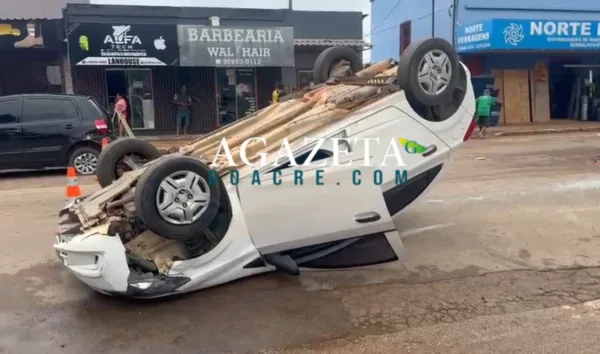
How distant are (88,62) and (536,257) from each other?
14888mm

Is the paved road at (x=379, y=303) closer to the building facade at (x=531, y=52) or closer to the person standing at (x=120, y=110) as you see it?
the person standing at (x=120, y=110)

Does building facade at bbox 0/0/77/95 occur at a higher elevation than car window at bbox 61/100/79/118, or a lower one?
higher

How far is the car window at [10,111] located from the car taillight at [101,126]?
1.43m

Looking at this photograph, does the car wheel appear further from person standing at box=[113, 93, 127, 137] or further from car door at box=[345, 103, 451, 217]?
car door at box=[345, 103, 451, 217]

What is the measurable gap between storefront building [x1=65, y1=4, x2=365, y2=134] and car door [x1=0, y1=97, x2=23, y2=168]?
622cm

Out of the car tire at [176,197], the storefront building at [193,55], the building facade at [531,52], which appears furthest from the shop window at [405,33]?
the car tire at [176,197]

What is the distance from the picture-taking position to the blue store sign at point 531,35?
20.5 metres

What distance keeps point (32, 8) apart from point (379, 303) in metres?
29.7

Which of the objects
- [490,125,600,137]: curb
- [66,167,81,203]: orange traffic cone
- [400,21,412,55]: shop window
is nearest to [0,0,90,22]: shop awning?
[400,21,412,55]: shop window

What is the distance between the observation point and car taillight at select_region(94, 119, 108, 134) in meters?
11.6

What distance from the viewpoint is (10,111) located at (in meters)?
11.3

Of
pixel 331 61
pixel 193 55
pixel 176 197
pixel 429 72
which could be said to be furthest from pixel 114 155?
pixel 193 55

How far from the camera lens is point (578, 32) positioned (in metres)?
21.5

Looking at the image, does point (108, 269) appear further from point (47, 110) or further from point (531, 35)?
point (531, 35)
